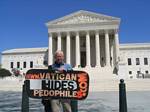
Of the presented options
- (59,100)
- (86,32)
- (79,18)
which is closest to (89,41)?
(86,32)

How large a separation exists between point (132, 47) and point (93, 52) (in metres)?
15.0

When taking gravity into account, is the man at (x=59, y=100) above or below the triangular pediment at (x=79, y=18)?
below

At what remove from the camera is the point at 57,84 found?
17.3ft

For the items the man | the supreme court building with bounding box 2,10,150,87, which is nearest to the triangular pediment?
the supreme court building with bounding box 2,10,150,87

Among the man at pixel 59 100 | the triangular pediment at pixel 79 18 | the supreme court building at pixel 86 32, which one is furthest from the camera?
the triangular pediment at pixel 79 18

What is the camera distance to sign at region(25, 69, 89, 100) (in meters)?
5.21

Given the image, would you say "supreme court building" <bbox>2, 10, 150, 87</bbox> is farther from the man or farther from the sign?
the sign

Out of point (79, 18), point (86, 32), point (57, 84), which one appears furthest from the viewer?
point (79, 18)

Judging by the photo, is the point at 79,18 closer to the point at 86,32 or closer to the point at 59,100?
the point at 86,32

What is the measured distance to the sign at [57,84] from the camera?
5.21 meters

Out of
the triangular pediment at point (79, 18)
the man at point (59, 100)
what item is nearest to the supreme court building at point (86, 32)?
the triangular pediment at point (79, 18)

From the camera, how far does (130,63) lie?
78.1 metres

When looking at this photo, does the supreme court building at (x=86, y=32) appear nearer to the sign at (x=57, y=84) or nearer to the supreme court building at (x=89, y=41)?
the supreme court building at (x=89, y=41)

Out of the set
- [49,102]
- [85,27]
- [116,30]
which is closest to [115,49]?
[116,30]
